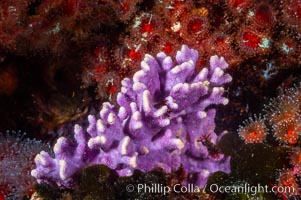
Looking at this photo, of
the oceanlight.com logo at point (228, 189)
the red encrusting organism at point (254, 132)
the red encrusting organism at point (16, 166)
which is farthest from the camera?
the red encrusting organism at point (254, 132)

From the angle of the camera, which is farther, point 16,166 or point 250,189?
point 16,166

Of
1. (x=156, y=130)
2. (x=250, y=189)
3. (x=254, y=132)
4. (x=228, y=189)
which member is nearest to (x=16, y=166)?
(x=156, y=130)

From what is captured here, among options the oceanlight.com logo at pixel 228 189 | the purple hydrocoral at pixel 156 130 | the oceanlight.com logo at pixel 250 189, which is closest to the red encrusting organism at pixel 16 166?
the purple hydrocoral at pixel 156 130

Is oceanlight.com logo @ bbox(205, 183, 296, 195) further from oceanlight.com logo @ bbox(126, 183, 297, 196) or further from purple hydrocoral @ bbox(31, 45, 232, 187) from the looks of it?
purple hydrocoral @ bbox(31, 45, 232, 187)

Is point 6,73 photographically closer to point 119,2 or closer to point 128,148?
point 119,2

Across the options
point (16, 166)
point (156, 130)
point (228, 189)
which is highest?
point (156, 130)

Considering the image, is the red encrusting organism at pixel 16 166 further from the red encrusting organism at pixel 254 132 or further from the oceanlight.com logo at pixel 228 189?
the red encrusting organism at pixel 254 132

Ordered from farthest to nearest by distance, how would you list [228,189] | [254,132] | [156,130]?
1. [254,132]
2. [156,130]
3. [228,189]

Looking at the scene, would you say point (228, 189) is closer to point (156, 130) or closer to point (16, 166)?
point (156, 130)

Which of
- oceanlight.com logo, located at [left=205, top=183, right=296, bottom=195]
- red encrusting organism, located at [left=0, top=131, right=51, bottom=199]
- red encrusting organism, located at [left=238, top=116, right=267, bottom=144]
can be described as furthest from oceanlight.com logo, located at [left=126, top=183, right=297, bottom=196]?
red encrusting organism, located at [left=0, top=131, right=51, bottom=199]
